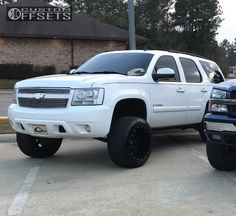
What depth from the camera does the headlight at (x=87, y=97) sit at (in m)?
7.43

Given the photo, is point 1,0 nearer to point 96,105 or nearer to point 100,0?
point 100,0

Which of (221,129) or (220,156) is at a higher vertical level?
(221,129)

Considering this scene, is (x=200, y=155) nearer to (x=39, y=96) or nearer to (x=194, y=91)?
(x=194, y=91)

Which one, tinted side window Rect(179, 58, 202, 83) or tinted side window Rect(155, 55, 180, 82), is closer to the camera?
tinted side window Rect(155, 55, 180, 82)

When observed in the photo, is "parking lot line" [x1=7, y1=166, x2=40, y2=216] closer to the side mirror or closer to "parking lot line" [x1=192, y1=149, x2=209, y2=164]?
the side mirror

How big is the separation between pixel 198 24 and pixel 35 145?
63224 millimetres

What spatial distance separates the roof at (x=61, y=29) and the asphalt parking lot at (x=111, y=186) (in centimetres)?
3055

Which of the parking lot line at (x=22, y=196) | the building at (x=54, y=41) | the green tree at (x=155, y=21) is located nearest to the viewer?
the parking lot line at (x=22, y=196)

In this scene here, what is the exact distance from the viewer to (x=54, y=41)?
40000 mm

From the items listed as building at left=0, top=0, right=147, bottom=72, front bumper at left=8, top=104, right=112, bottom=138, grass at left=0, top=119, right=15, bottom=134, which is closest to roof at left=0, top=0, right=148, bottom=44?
building at left=0, top=0, right=147, bottom=72

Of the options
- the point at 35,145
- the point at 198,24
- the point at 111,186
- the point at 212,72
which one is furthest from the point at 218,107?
the point at 198,24

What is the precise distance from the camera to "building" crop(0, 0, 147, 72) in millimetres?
39188

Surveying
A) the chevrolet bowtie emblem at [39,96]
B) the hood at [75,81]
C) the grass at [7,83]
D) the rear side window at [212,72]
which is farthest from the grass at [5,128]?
the grass at [7,83]

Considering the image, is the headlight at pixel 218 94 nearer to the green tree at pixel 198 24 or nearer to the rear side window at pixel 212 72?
the rear side window at pixel 212 72
